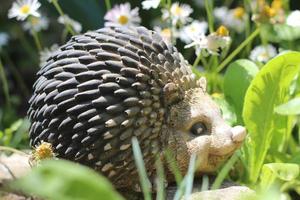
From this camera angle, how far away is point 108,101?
1.48 meters

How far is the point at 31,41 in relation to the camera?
311cm

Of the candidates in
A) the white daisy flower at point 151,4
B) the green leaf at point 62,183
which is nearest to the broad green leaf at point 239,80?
the white daisy flower at point 151,4

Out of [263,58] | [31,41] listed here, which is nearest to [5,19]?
[31,41]

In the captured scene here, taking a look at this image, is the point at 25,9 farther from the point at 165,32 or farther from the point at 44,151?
the point at 44,151

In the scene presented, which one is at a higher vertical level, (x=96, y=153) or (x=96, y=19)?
(x=96, y=19)

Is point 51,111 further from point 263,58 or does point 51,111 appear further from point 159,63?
point 263,58

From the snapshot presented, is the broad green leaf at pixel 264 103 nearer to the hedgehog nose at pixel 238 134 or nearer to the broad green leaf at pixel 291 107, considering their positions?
the hedgehog nose at pixel 238 134

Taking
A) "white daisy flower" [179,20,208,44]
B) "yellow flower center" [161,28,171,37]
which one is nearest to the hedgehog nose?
"white daisy flower" [179,20,208,44]

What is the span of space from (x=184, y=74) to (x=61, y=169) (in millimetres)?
706

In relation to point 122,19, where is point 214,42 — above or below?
below

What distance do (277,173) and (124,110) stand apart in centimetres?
36

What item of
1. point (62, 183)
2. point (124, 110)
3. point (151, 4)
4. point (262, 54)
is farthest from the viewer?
point (262, 54)

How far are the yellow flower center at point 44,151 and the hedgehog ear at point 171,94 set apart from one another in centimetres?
25

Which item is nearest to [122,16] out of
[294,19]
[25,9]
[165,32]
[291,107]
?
[165,32]
